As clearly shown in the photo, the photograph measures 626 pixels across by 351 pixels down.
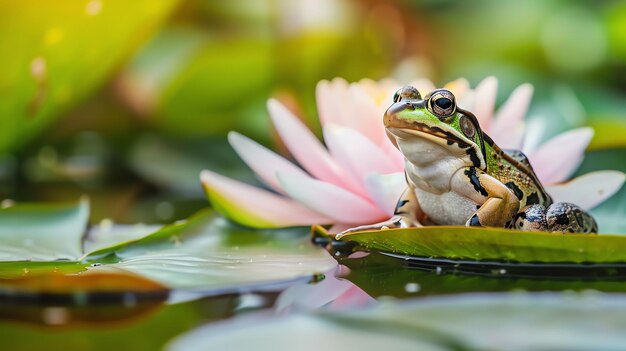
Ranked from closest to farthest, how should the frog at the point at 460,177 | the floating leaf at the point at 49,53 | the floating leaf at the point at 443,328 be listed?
the floating leaf at the point at 443,328, the frog at the point at 460,177, the floating leaf at the point at 49,53

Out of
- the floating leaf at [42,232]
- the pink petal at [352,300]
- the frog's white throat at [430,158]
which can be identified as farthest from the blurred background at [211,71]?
the pink petal at [352,300]

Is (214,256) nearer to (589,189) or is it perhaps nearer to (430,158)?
(430,158)

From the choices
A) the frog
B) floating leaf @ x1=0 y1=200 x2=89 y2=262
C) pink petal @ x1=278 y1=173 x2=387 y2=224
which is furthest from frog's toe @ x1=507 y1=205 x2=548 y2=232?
floating leaf @ x1=0 y1=200 x2=89 y2=262

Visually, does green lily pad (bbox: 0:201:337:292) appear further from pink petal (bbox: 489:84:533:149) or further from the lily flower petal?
pink petal (bbox: 489:84:533:149)

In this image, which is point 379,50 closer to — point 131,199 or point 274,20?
point 274,20

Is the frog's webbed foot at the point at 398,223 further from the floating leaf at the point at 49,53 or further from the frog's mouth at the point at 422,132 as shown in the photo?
the floating leaf at the point at 49,53

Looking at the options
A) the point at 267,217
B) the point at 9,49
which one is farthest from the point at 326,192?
the point at 9,49
